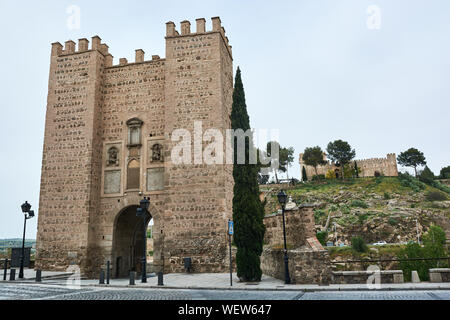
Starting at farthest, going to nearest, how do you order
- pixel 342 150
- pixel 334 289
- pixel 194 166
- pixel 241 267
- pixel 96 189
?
pixel 342 150
pixel 96 189
pixel 194 166
pixel 241 267
pixel 334 289

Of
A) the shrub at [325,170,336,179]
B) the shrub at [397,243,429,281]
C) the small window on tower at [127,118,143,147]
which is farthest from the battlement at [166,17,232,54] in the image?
the shrub at [325,170,336,179]

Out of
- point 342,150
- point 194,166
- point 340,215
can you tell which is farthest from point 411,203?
point 194,166

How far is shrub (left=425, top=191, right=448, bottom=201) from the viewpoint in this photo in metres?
47.0

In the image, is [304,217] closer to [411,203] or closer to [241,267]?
[241,267]

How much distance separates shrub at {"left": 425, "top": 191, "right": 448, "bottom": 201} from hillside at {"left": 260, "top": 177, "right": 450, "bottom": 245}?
536 millimetres

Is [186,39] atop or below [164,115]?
atop

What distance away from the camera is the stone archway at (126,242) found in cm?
1954

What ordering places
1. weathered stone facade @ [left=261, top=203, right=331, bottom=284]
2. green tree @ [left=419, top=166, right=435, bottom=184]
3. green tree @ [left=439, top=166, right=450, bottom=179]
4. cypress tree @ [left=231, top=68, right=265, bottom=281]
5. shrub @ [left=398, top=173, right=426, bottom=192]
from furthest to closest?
green tree @ [left=439, top=166, right=450, bottom=179] < green tree @ [left=419, top=166, right=435, bottom=184] < shrub @ [left=398, top=173, right=426, bottom=192] < cypress tree @ [left=231, top=68, right=265, bottom=281] < weathered stone facade @ [left=261, top=203, right=331, bottom=284]

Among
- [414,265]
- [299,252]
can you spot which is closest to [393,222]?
[414,265]

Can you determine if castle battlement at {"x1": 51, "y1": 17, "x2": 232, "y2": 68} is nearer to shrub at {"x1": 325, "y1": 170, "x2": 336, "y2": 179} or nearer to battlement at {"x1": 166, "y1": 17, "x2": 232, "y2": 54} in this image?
battlement at {"x1": 166, "y1": 17, "x2": 232, "y2": 54}

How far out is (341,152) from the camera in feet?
206
